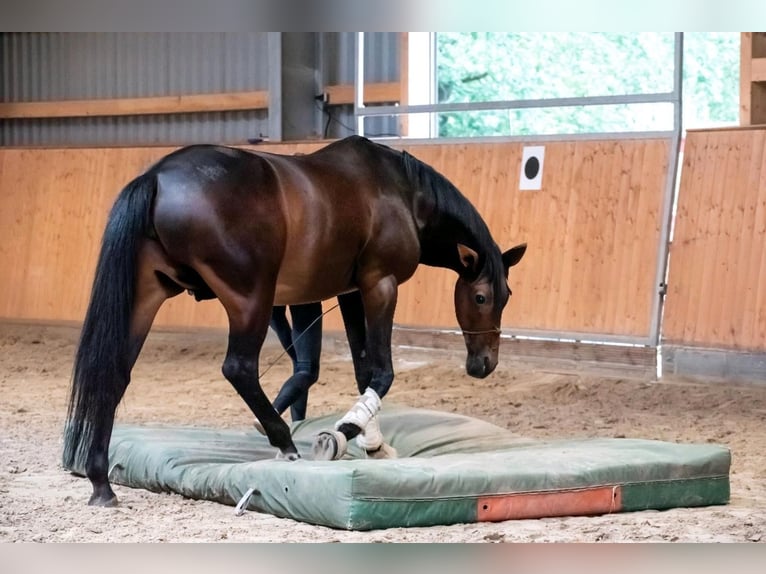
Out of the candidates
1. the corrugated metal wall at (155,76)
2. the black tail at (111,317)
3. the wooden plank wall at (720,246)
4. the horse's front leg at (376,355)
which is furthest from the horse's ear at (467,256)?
the corrugated metal wall at (155,76)

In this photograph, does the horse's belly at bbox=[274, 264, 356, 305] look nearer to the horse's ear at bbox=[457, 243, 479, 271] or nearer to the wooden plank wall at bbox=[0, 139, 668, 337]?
→ the horse's ear at bbox=[457, 243, 479, 271]

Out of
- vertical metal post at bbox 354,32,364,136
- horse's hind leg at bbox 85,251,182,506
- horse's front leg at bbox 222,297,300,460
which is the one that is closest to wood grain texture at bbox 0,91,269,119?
vertical metal post at bbox 354,32,364,136

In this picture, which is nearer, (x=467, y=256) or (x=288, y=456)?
(x=288, y=456)

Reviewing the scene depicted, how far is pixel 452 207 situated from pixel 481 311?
1.71ft

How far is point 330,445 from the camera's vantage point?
421 cm

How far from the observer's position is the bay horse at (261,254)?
3.99 metres

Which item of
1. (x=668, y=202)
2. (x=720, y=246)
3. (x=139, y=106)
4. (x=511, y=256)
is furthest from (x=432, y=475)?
(x=139, y=106)

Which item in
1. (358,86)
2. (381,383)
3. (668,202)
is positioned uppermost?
(358,86)

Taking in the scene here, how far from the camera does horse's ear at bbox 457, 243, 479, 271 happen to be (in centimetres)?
469

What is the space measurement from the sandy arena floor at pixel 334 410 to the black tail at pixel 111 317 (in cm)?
41

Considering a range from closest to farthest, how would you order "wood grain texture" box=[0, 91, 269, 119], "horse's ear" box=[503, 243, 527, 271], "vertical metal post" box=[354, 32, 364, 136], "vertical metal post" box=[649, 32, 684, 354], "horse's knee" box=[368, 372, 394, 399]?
1. "horse's knee" box=[368, 372, 394, 399]
2. "horse's ear" box=[503, 243, 527, 271]
3. "vertical metal post" box=[649, 32, 684, 354]
4. "vertical metal post" box=[354, 32, 364, 136]
5. "wood grain texture" box=[0, 91, 269, 119]

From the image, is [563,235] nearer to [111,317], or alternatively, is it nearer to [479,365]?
[479,365]

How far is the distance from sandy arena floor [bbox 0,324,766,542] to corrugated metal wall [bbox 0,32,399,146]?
282cm

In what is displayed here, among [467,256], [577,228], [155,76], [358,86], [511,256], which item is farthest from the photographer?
[155,76]
